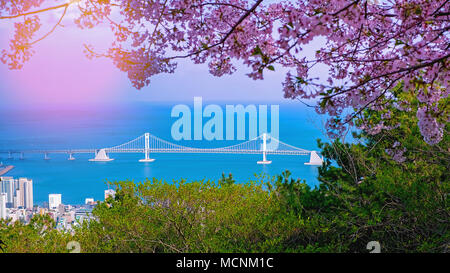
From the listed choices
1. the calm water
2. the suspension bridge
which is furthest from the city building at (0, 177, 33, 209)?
the suspension bridge

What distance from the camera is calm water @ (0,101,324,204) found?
21750 mm

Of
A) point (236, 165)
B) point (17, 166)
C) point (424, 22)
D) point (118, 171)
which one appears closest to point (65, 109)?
point (17, 166)

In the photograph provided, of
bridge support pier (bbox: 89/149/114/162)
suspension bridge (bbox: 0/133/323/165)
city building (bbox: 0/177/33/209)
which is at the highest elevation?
suspension bridge (bbox: 0/133/323/165)

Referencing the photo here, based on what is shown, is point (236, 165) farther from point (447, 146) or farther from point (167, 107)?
point (167, 107)

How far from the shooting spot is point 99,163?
25.9 m

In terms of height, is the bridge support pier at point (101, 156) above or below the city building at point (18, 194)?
above

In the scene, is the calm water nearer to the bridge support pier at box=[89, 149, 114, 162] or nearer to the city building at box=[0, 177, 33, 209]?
the bridge support pier at box=[89, 149, 114, 162]

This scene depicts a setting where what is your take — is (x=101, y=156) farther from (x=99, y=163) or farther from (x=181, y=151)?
(x=181, y=151)

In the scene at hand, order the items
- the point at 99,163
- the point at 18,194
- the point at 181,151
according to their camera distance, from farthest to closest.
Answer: the point at 181,151
the point at 99,163
the point at 18,194

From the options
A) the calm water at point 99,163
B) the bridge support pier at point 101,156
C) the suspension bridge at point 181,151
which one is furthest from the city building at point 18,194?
the bridge support pier at point 101,156

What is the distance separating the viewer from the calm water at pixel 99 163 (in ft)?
71.4

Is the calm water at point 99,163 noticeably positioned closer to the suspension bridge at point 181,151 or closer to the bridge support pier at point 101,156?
the bridge support pier at point 101,156

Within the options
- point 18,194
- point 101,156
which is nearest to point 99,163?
point 101,156

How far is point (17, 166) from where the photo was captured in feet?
82.3
